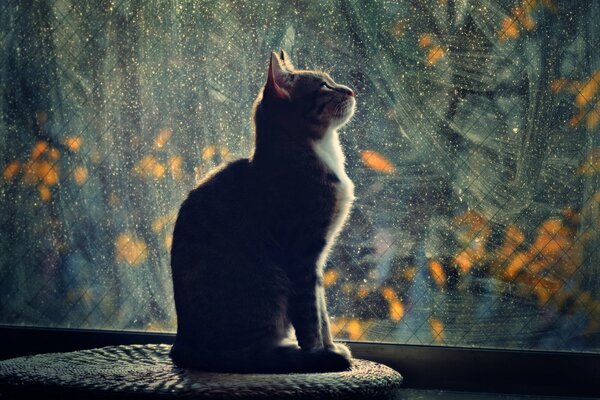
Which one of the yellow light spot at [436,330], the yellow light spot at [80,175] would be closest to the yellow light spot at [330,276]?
the yellow light spot at [436,330]

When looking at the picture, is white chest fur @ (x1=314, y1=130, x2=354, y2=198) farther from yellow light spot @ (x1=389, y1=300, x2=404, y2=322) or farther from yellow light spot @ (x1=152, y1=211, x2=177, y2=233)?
yellow light spot @ (x1=152, y1=211, x2=177, y2=233)

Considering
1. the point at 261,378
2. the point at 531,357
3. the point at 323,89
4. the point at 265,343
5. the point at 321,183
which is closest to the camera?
the point at 261,378

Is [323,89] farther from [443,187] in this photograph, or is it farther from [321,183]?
[443,187]

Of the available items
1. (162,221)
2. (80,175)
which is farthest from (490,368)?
(80,175)

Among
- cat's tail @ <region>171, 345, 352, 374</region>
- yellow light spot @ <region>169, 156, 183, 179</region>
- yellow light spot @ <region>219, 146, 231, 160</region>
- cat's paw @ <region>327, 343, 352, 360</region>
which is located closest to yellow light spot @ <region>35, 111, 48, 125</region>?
yellow light spot @ <region>169, 156, 183, 179</region>

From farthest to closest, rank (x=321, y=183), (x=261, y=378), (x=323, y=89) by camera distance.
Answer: (x=323, y=89) < (x=321, y=183) < (x=261, y=378)

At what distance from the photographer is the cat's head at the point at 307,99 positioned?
1.50 metres

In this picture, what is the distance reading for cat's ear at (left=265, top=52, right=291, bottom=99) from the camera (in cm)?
148

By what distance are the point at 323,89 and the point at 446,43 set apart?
0.55 m

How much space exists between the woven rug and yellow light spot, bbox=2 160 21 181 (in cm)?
95

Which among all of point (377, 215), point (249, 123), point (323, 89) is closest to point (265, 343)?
point (323, 89)

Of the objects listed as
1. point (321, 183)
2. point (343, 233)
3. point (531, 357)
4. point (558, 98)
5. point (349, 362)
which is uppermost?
point (558, 98)

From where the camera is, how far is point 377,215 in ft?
6.44

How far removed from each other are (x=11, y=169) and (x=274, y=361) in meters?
1.23
